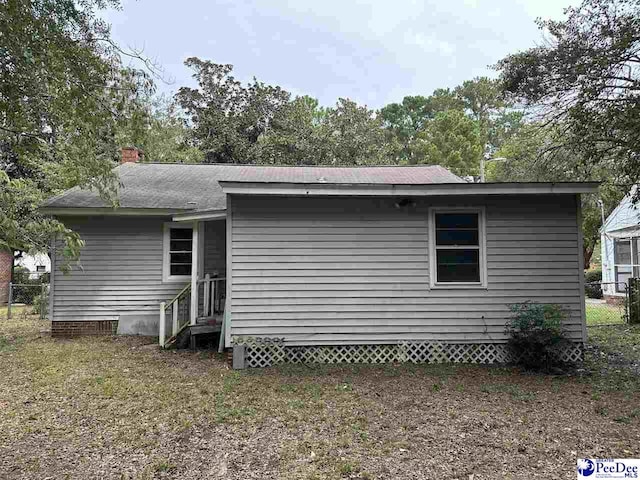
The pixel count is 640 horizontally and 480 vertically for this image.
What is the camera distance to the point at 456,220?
6.88 metres

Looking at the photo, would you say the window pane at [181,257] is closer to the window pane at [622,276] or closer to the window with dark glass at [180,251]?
the window with dark glass at [180,251]

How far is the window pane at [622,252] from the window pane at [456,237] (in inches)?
492

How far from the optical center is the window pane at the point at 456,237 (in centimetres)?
682

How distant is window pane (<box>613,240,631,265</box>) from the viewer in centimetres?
1572

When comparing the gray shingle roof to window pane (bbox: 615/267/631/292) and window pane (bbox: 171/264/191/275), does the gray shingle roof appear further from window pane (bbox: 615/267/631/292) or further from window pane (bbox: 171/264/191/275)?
window pane (bbox: 615/267/631/292)

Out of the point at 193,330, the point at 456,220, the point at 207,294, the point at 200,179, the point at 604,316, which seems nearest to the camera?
the point at 456,220

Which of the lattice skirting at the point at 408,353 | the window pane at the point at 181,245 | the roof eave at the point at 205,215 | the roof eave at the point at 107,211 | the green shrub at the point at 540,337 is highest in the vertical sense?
the roof eave at the point at 107,211

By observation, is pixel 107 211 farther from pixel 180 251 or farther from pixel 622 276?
pixel 622 276

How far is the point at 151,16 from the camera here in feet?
23.1

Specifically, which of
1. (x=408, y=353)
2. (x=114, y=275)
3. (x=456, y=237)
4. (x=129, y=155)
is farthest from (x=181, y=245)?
(x=456, y=237)

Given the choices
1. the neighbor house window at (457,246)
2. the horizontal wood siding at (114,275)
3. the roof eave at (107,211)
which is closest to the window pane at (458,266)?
the neighbor house window at (457,246)

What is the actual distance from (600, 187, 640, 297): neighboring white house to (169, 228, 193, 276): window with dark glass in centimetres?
1360

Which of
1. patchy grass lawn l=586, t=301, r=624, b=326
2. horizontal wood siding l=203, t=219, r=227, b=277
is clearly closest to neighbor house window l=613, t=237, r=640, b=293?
patchy grass lawn l=586, t=301, r=624, b=326

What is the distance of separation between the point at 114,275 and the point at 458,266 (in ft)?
22.7
